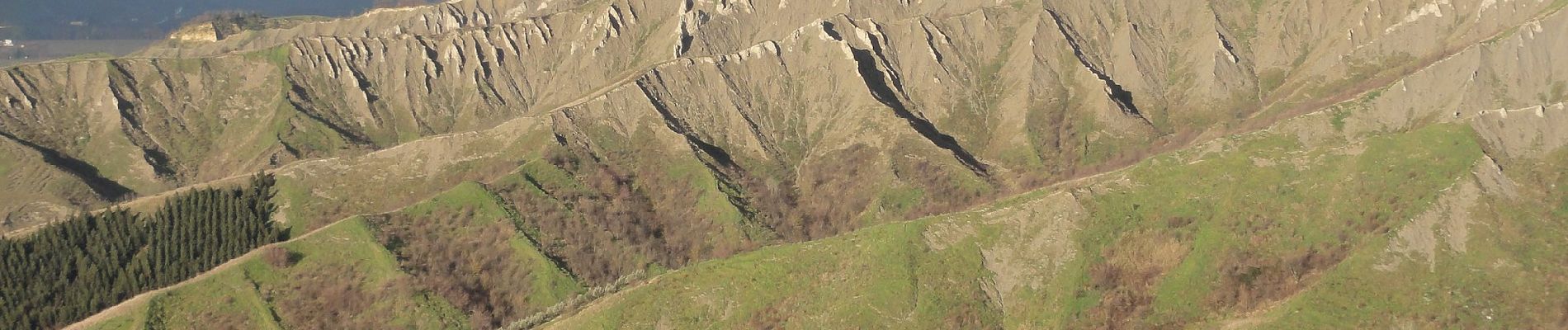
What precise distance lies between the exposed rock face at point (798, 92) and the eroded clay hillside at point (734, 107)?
0.36 metres

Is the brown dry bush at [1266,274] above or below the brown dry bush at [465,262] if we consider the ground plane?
below

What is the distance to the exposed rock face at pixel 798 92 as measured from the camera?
10219 cm

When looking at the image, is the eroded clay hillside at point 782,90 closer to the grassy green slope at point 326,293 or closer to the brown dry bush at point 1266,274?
the grassy green slope at point 326,293

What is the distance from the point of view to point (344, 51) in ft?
500

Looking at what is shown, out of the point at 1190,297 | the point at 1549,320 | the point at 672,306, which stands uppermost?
the point at 672,306

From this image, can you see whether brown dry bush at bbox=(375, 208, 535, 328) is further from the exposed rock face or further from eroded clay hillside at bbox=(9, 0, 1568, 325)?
the exposed rock face

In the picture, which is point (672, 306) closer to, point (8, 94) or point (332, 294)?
point (332, 294)

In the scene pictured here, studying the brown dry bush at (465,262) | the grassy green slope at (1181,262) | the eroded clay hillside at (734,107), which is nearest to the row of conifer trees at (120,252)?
the eroded clay hillside at (734,107)

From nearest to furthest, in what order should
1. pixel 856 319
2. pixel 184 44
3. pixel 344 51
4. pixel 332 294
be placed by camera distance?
pixel 856 319 < pixel 332 294 < pixel 344 51 < pixel 184 44

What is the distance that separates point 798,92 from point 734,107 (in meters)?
9.88

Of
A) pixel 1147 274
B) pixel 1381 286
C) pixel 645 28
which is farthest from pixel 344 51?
pixel 1381 286

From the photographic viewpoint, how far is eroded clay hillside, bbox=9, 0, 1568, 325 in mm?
91062

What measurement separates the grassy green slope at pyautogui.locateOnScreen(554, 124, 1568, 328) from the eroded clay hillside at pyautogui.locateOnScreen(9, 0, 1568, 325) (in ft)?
30.2

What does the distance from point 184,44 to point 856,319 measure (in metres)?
195
